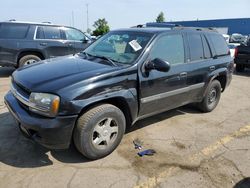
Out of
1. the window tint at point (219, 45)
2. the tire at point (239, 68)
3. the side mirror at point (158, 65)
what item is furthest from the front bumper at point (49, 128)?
the tire at point (239, 68)

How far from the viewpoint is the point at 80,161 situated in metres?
3.45

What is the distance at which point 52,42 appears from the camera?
352 inches

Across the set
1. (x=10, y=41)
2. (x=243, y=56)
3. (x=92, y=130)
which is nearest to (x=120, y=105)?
(x=92, y=130)

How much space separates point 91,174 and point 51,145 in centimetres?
61

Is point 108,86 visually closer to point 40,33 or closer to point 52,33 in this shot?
point 40,33

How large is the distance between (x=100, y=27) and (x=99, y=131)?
41688 mm

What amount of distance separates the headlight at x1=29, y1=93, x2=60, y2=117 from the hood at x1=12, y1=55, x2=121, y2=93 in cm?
7

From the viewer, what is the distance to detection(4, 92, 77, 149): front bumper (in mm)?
2979

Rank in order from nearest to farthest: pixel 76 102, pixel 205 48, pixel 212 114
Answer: pixel 76 102, pixel 205 48, pixel 212 114

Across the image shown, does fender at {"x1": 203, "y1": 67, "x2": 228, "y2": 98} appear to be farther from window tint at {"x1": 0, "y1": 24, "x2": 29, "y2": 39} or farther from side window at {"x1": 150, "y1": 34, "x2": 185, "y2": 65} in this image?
window tint at {"x1": 0, "y1": 24, "x2": 29, "y2": 39}

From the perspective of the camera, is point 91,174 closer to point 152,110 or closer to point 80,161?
point 80,161

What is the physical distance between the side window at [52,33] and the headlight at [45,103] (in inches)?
251

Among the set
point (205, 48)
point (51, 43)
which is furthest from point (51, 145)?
point (51, 43)

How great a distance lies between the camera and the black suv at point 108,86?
3.03 m
